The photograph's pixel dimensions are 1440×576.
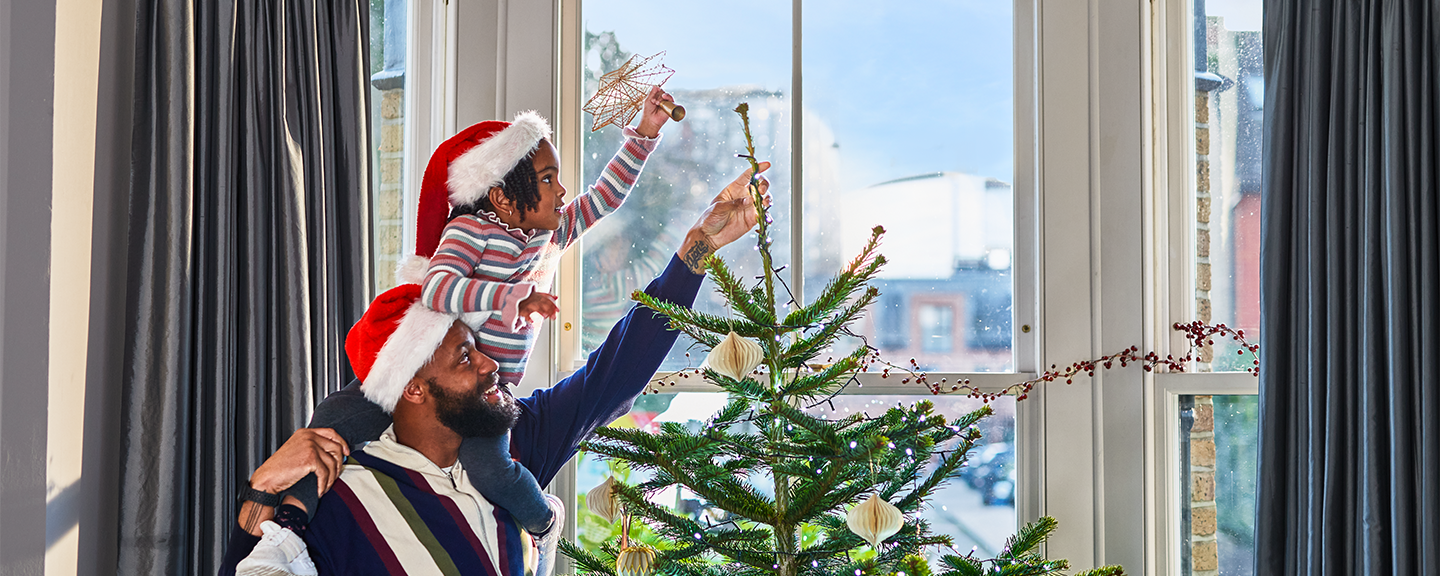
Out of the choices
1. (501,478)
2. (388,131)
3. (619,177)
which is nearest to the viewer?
(501,478)

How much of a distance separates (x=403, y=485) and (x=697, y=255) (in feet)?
1.65

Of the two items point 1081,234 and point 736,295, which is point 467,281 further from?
point 1081,234

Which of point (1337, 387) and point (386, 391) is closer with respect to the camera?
point (386, 391)

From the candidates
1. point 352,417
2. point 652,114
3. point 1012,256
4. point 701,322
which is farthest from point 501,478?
point 1012,256

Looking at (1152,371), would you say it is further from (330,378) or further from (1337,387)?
(330,378)

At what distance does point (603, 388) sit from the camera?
52.7 inches

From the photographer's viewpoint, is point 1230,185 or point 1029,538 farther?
point 1230,185

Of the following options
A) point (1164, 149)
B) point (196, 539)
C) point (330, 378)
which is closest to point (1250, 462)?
point (1164, 149)

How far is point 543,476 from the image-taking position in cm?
132

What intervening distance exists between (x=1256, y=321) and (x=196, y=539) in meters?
1.78

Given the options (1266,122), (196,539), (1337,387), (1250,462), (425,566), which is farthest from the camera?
(1250,462)

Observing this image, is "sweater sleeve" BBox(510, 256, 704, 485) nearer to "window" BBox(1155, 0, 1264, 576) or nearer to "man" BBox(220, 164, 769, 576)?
"man" BBox(220, 164, 769, 576)

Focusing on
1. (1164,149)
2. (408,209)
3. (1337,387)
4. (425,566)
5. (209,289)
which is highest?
(1164,149)

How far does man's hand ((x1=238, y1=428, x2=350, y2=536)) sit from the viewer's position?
1.06 metres
